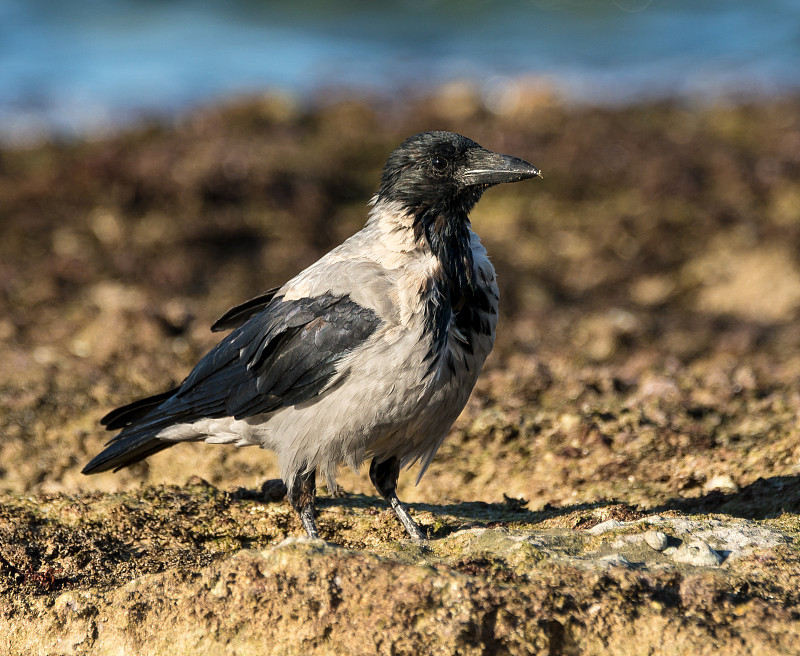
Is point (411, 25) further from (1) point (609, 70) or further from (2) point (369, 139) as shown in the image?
(2) point (369, 139)

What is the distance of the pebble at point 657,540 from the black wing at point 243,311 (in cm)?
242

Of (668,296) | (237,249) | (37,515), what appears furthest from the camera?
(237,249)

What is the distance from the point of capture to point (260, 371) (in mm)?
4586

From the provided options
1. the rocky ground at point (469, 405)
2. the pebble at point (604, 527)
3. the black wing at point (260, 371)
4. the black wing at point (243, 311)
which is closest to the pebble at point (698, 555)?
the rocky ground at point (469, 405)

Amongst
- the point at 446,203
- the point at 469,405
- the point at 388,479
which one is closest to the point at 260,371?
the point at 388,479

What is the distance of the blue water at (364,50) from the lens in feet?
64.6

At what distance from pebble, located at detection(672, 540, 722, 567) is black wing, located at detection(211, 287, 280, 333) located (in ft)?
8.42

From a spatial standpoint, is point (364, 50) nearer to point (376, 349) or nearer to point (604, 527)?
point (376, 349)

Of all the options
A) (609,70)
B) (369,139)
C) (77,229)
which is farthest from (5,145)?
(609,70)

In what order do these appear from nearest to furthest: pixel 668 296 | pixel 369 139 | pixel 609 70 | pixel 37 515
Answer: pixel 37 515 → pixel 668 296 → pixel 369 139 → pixel 609 70

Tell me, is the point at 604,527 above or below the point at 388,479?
above

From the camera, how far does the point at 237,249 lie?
10297mm

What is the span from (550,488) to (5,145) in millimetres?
12574

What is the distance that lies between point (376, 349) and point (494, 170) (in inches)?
45.2
